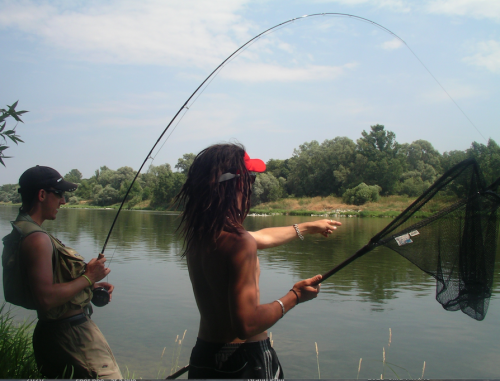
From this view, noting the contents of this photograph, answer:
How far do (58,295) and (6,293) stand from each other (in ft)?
1.03

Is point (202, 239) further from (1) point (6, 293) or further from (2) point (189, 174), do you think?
(1) point (6, 293)

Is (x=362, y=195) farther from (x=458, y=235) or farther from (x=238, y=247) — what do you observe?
(x=238, y=247)

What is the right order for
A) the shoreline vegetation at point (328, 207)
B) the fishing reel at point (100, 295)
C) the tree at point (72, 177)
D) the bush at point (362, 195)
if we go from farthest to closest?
1. the tree at point (72, 177)
2. the bush at point (362, 195)
3. the shoreline vegetation at point (328, 207)
4. the fishing reel at point (100, 295)

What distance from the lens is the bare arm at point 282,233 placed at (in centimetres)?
235

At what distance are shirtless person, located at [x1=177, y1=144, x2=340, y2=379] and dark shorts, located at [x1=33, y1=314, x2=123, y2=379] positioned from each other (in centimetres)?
85

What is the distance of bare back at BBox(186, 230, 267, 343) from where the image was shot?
1609 mm

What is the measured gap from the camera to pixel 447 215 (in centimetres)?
268

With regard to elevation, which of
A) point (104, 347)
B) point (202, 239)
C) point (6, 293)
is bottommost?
point (104, 347)

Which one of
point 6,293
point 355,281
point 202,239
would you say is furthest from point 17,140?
point 355,281

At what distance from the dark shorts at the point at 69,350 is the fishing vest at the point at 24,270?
8 centimetres

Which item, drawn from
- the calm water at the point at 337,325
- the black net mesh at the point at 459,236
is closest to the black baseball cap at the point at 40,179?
the black net mesh at the point at 459,236

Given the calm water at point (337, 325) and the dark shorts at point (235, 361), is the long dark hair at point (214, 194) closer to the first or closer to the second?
the dark shorts at point (235, 361)

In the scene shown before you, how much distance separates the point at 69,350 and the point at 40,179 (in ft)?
3.05

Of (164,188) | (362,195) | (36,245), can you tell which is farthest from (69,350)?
(164,188)
